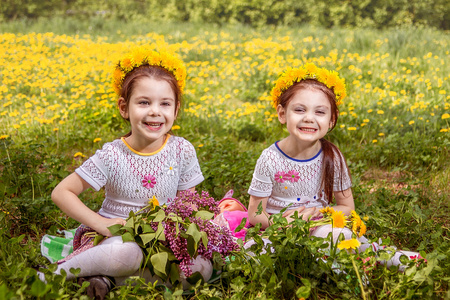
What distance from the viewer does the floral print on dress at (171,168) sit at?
220 cm

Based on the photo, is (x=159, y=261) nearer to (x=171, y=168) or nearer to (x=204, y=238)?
(x=204, y=238)

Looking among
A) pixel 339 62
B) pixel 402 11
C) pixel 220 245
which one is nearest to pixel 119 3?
pixel 402 11

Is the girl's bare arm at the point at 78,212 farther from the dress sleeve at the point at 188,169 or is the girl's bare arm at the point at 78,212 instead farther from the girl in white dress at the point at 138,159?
the dress sleeve at the point at 188,169

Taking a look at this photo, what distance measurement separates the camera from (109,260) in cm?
182

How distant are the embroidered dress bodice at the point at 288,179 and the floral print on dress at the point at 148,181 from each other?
0.49 m

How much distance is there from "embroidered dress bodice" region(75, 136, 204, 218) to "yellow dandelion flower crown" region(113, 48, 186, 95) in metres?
0.32

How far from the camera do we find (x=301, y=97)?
218 cm

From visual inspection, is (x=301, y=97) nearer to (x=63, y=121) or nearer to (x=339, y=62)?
(x=63, y=121)

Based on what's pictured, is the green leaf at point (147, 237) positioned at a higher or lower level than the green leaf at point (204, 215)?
lower

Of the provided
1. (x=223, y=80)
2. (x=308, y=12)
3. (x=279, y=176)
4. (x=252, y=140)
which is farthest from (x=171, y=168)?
(x=308, y=12)

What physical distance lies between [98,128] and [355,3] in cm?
1140

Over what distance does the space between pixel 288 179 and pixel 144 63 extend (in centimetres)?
93

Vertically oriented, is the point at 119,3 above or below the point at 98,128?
above

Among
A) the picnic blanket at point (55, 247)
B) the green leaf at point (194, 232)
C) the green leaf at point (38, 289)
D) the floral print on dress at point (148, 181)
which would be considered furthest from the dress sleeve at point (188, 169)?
the green leaf at point (38, 289)
